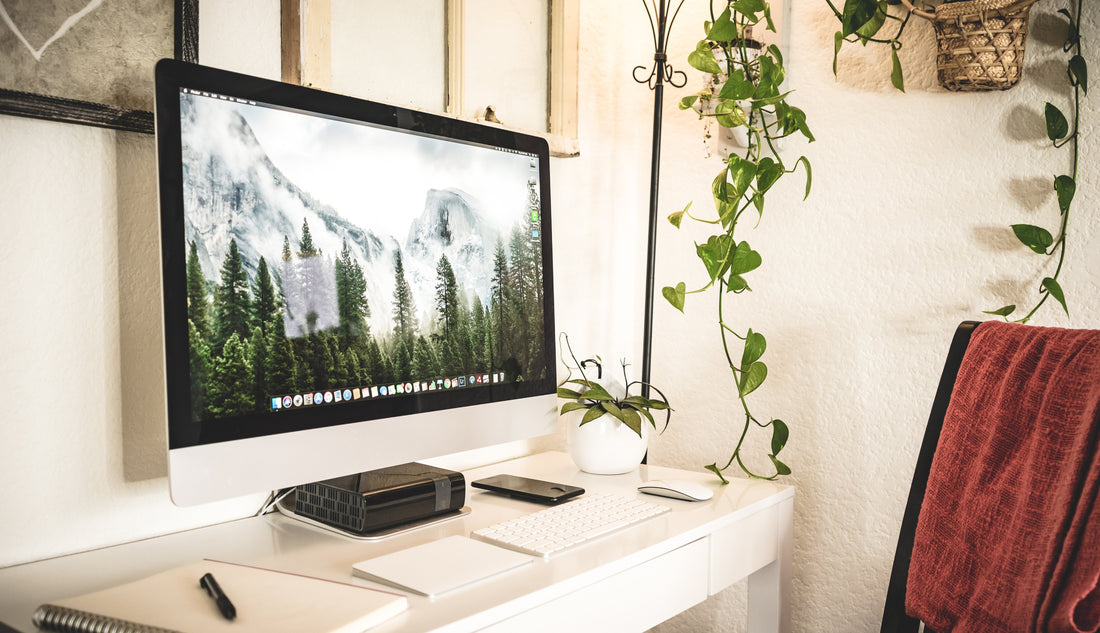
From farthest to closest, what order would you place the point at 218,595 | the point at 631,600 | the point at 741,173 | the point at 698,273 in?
the point at 698,273 → the point at 741,173 → the point at 631,600 → the point at 218,595

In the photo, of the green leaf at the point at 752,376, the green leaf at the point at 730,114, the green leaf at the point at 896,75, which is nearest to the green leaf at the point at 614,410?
the green leaf at the point at 752,376

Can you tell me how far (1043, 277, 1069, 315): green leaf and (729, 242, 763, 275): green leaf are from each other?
0.48 metres

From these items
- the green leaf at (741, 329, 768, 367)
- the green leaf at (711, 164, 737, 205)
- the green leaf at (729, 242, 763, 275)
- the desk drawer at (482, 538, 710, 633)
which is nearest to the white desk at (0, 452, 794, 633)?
the desk drawer at (482, 538, 710, 633)

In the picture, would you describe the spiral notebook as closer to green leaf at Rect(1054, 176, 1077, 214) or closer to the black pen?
the black pen

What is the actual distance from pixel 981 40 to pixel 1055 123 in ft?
0.64

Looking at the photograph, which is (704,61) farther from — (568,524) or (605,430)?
(568,524)

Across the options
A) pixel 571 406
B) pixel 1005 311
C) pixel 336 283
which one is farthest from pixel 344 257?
pixel 1005 311

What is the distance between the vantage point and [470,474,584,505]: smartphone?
47.4 inches

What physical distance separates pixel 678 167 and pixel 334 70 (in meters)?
0.89

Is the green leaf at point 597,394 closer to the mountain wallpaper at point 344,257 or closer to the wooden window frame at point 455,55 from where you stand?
the mountain wallpaper at point 344,257

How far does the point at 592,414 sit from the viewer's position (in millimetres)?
1370

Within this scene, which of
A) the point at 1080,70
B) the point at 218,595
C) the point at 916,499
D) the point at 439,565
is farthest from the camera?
the point at 1080,70

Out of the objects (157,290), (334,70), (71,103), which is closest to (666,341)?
(334,70)

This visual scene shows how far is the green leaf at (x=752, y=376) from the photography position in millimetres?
1462
